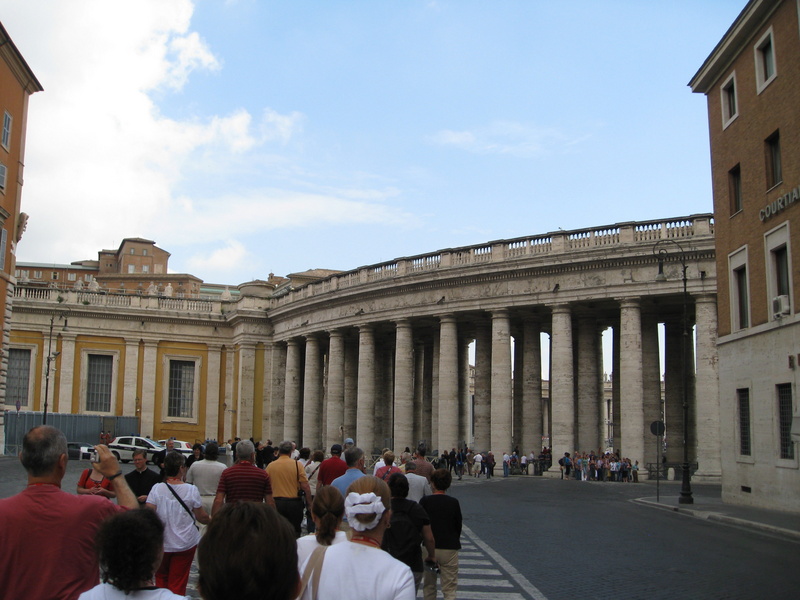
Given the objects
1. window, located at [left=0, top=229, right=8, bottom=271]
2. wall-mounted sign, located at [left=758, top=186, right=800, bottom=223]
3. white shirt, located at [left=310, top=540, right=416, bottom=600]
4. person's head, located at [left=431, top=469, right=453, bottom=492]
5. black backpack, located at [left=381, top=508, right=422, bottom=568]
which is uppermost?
window, located at [left=0, top=229, right=8, bottom=271]

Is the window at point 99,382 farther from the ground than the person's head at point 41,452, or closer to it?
farther from the ground

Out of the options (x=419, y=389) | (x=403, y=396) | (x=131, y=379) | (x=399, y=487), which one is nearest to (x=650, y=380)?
A: (x=403, y=396)

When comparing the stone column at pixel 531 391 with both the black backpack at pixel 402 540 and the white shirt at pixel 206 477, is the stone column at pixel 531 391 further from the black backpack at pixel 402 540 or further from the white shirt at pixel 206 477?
the black backpack at pixel 402 540

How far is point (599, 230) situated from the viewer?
38000 millimetres

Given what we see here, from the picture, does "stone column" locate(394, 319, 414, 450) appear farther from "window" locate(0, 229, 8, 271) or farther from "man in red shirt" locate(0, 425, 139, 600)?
"man in red shirt" locate(0, 425, 139, 600)

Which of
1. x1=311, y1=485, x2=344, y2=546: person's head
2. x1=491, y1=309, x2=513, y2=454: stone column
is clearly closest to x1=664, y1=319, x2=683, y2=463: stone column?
x1=491, y1=309, x2=513, y2=454: stone column

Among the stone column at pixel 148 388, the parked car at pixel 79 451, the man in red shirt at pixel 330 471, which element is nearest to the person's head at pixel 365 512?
the man in red shirt at pixel 330 471

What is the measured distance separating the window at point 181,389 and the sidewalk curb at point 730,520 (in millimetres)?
37561

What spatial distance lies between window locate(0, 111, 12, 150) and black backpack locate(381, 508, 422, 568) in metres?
32.4

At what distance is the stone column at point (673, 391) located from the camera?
4106 cm

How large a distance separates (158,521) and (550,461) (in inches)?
1564

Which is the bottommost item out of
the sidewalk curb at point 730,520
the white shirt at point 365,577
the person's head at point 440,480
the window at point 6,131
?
the sidewalk curb at point 730,520

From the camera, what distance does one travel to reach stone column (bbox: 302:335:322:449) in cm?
5288

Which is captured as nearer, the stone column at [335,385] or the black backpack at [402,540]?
the black backpack at [402,540]
